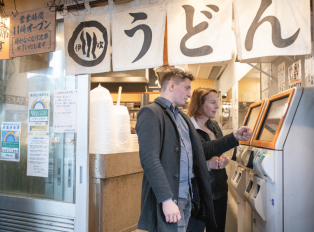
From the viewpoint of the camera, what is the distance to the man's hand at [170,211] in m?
1.50

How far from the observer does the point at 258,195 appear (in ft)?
6.74

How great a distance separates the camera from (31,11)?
2.51 m

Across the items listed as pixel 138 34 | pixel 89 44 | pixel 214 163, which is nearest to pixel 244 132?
pixel 214 163

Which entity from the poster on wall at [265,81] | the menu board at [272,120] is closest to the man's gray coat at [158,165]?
the menu board at [272,120]

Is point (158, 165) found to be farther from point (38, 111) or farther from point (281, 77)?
point (281, 77)

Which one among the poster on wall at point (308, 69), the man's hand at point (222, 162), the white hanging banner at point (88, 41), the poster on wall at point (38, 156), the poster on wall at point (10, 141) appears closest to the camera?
the poster on wall at point (308, 69)

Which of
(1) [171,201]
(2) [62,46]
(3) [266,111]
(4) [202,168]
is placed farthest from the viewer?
(2) [62,46]

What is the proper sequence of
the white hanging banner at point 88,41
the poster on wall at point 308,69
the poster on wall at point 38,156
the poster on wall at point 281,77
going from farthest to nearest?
the poster on wall at point 281,77 < the poster on wall at point 38,156 < the white hanging banner at point 88,41 < the poster on wall at point 308,69

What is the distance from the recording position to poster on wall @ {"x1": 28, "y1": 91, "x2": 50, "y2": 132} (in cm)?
245

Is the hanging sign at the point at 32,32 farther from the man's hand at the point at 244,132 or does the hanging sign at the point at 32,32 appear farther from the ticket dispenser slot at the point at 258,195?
the ticket dispenser slot at the point at 258,195

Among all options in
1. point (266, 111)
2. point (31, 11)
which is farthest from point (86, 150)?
point (266, 111)

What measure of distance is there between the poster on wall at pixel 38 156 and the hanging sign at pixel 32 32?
0.85 meters

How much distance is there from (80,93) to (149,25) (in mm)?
875

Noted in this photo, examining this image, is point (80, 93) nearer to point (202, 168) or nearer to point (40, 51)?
point (40, 51)
